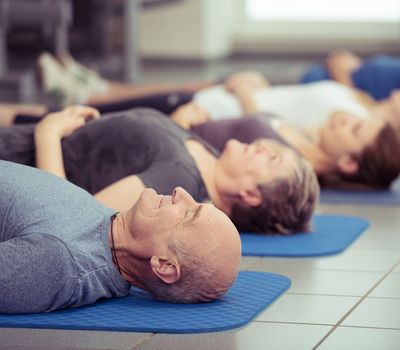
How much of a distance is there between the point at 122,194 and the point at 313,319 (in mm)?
722

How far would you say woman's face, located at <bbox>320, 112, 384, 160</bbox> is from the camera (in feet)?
13.4

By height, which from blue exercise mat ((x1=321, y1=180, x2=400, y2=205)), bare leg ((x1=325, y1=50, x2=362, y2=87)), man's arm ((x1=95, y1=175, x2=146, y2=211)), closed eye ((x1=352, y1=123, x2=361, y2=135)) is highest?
man's arm ((x1=95, y1=175, x2=146, y2=211))

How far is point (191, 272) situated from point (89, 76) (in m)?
3.05

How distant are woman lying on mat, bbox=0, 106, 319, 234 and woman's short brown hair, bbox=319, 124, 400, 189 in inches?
31.8

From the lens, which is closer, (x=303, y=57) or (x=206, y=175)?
(x=206, y=175)

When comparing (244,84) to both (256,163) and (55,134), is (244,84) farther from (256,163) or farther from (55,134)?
(55,134)

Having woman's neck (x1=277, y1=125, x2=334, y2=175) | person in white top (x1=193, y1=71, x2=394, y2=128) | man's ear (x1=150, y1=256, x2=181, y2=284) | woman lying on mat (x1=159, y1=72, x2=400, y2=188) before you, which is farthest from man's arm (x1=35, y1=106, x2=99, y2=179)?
person in white top (x1=193, y1=71, x2=394, y2=128)

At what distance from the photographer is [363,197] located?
→ 4.31 m

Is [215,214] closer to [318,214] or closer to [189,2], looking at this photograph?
[318,214]

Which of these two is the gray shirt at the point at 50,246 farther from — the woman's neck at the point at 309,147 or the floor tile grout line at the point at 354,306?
the woman's neck at the point at 309,147

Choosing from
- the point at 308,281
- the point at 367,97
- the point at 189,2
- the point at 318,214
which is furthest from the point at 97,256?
the point at 189,2

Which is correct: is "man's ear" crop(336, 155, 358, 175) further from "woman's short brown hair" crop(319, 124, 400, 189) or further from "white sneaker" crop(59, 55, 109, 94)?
"white sneaker" crop(59, 55, 109, 94)

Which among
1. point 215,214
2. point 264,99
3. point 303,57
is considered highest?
point 215,214

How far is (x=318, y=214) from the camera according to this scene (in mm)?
3877
